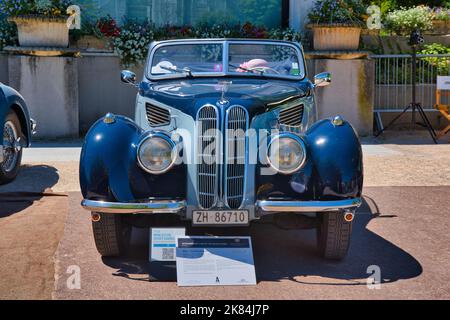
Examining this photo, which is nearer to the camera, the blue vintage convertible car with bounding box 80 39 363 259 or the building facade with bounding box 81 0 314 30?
the blue vintage convertible car with bounding box 80 39 363 259

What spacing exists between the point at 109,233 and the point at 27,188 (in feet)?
9.83

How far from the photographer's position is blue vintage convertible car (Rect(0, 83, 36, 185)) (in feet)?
26.3

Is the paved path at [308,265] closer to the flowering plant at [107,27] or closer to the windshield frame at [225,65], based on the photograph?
the windshield frame at [225,65]

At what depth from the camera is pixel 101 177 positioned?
5031 mm

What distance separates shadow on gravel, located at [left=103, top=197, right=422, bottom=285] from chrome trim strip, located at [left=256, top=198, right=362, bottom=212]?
17.7 inches

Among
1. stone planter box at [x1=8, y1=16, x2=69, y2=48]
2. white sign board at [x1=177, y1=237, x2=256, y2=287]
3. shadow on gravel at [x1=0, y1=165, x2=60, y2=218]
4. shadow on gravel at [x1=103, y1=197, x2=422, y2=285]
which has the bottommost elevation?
shadow on gravel at [x1=103, y1=197, x2=422, y2=285]

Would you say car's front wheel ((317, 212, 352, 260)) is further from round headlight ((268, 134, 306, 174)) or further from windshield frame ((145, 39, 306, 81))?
windshield frame ((145, 39, 306, 81))

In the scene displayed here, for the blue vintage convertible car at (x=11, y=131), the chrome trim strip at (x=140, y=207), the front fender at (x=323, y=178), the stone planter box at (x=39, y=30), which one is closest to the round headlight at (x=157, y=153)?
the chrome trim strip at (x=140, y=207)

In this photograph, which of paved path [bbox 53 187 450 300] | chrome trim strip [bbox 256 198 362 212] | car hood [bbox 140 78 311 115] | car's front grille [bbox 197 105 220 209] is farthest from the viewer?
car hood [bbox 140 78 311 115]

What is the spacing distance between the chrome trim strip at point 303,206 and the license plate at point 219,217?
149 mm

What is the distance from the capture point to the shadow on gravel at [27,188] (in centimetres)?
709

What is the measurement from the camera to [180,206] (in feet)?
16.2

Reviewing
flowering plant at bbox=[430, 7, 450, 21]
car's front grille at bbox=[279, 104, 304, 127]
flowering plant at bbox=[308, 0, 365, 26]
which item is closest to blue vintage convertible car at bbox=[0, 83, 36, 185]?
car's front grille at bbox=[279, 104, 304, 127]

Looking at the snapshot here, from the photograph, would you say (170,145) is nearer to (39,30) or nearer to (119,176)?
(119,176)
